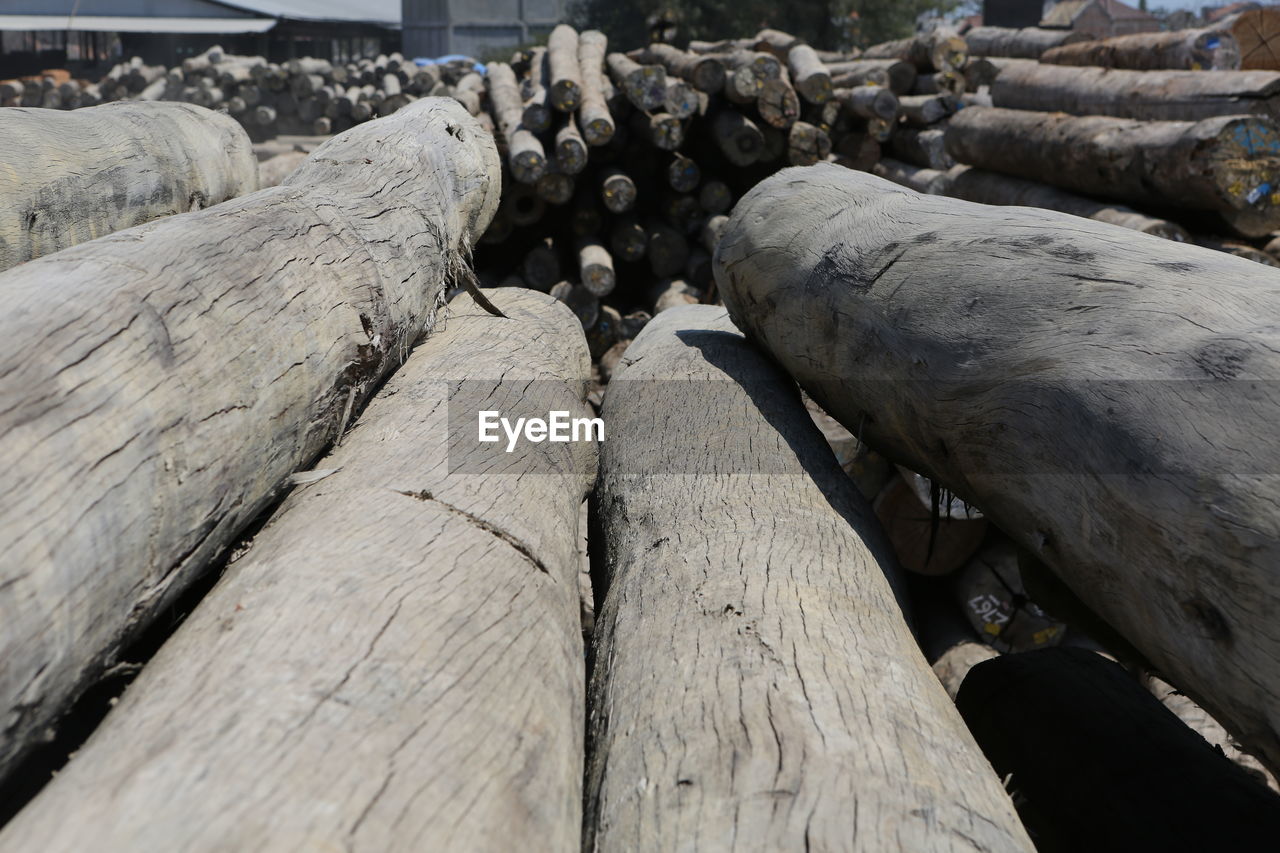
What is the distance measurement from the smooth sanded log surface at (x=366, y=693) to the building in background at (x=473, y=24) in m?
29.3

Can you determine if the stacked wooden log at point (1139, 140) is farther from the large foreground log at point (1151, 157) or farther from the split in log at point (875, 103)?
the split in log at point (875, 103)

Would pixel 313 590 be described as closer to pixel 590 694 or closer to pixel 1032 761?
pixel 590 694

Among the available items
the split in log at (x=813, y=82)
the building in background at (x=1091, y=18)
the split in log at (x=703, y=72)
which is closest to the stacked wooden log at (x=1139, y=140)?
the split in log at (x=813, y=82)

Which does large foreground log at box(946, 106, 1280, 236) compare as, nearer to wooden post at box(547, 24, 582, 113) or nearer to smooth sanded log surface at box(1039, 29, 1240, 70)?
smooth sanded log surface at box(1039, 29, 1240, 70)

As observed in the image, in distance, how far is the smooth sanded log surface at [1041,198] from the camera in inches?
204

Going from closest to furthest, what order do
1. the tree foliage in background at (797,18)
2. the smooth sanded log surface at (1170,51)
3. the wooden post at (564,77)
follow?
the smooth sanded log surface at (1170,51) < the wooden post at (564,77) < the tree foliage in background at (797,18)

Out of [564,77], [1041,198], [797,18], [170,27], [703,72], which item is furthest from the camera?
[797,18]

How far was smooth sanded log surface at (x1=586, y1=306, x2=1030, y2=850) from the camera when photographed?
5.01ft

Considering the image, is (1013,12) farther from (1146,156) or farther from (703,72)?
(1146,156)

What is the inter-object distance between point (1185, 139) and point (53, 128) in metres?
4.95

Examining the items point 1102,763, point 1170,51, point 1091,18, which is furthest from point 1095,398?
point 1091,18

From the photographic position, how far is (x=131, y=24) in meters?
21.9

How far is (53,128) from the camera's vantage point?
10.2 ft

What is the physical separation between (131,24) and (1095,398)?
24.8 meters
